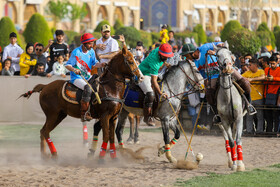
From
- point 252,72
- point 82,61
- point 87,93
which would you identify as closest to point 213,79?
point 87,93

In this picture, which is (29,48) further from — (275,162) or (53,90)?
(275,162)

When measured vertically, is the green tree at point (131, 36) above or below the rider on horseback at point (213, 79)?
above

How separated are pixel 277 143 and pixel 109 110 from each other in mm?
5251

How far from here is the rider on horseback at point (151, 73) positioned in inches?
426

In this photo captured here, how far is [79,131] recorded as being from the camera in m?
15.9

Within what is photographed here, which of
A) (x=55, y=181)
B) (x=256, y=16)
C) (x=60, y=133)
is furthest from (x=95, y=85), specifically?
(x=256, y=16)

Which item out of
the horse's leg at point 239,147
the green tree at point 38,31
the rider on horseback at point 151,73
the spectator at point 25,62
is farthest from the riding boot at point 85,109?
the green tree at point 38,31

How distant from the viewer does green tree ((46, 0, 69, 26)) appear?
7000 cm

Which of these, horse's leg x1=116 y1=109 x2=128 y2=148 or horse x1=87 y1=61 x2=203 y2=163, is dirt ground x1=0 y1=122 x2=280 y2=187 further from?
horse x1=87 y1=61 x2=203 y2=163

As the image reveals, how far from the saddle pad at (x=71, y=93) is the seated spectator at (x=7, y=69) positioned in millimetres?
6764

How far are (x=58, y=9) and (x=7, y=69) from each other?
176 feet

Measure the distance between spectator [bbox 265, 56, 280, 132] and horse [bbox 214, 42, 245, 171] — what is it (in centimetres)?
500

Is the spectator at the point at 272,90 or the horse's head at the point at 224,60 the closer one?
the horse's head at the point at 224,60

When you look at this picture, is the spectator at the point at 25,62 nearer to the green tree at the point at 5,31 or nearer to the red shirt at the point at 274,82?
the red shirt at the point at 274,82
